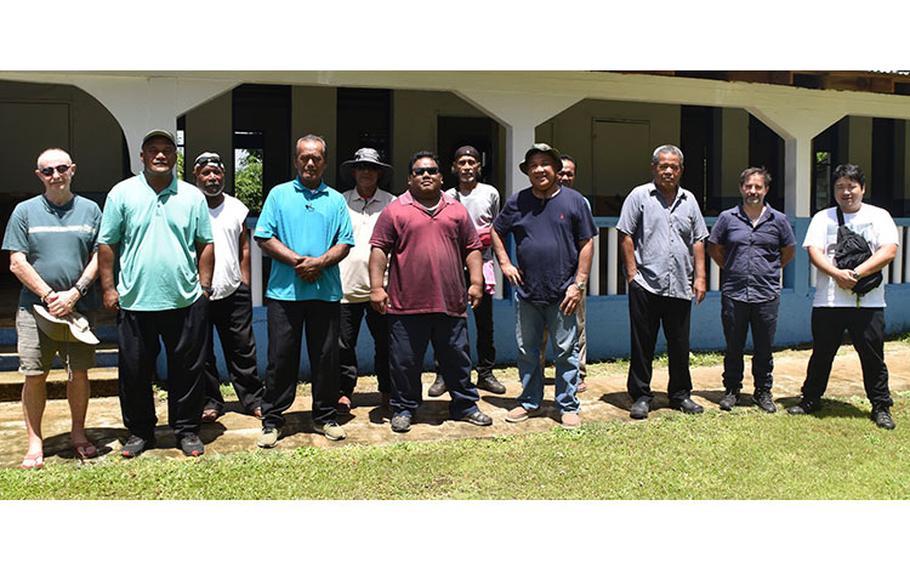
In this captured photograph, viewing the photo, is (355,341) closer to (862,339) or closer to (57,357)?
(57,357)

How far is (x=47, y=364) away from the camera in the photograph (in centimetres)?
443

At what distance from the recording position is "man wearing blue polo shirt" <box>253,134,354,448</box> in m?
4.79

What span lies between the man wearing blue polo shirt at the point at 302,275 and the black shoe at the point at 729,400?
2825mm

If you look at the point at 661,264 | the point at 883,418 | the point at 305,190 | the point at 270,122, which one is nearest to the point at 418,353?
the point at 305,190

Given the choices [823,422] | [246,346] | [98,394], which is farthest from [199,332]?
[823,422]

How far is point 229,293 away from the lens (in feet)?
16.9

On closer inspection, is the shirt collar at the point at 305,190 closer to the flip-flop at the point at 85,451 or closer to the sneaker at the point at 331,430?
the sneaker at the point at 331,430

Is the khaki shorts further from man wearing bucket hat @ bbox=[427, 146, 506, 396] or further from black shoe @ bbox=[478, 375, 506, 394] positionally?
black shoe @ bbox=[478, 375, 506, 394]

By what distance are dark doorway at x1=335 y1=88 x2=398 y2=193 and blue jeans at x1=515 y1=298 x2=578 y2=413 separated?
19.0 feet

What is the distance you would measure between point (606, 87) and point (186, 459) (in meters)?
5.41

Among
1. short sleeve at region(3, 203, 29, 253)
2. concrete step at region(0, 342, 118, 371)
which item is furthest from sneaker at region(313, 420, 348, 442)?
concrete step at region(0, 342, 118, 371)

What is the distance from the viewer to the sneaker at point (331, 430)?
4.91 metres

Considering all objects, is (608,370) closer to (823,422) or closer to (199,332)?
(823,422)

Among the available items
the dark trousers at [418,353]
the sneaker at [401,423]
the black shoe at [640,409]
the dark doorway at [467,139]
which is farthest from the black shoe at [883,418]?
the dark doorway at [467,139]
